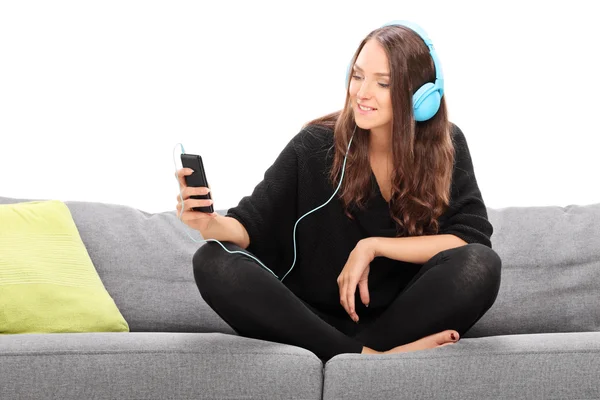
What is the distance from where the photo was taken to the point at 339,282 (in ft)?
6.40

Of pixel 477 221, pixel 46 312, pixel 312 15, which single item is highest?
pixel 312 15

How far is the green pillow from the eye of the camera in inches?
84.2

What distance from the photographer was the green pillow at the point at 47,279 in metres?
2.14

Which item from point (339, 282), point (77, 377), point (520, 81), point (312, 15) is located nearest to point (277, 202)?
point (339, 282)

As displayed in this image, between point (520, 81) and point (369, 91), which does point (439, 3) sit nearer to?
point (520, 81)

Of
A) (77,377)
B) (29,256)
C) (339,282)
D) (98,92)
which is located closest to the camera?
(77,377)

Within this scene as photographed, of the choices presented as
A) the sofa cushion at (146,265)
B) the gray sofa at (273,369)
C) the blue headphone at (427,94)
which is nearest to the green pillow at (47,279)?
the sofa cushion at (146,265)

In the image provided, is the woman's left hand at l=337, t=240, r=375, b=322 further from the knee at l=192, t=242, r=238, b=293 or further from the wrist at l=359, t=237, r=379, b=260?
the knee at l=192, t=242, r=238, b=293

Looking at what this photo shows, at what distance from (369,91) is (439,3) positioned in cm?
105

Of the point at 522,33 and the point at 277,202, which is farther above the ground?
the point at 522,33

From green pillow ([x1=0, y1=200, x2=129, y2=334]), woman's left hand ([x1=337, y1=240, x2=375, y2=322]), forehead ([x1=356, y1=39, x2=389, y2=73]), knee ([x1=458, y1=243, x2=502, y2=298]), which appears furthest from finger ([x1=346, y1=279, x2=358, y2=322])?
green pillow ([x1=0, y1=200, x2=129, y2=334])

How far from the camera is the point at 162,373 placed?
5.46 ft

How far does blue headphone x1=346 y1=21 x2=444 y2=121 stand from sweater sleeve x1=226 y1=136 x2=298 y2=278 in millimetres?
303

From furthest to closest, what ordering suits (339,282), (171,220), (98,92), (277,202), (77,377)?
(98,92)
(171,220)
(277,202)
(339,282)
(77,377)
